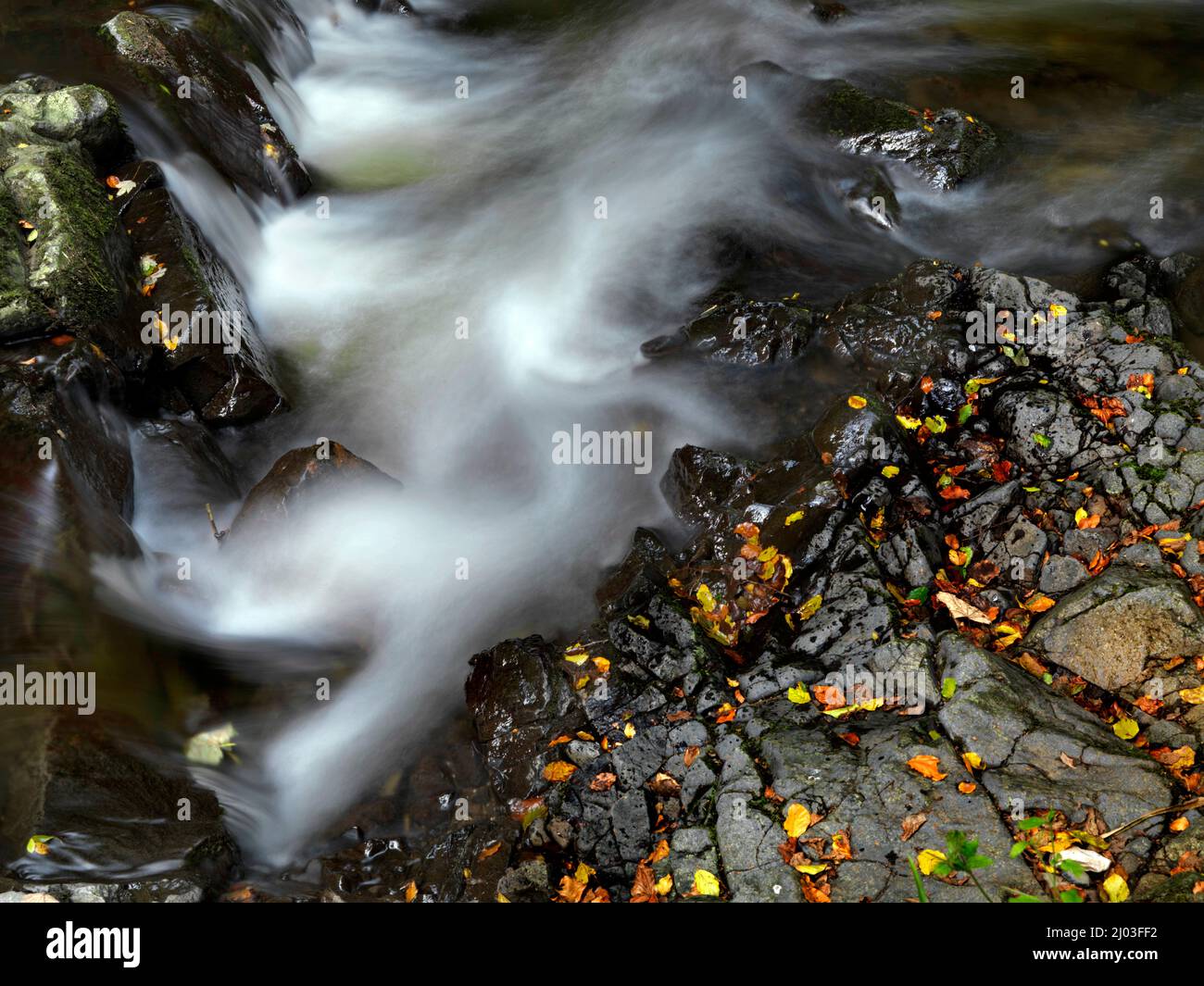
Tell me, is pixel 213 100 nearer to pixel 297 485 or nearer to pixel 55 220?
pixel 55 220

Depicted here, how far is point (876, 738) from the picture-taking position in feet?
16.4

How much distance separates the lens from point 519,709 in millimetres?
5969


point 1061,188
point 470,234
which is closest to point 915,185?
point 1061,188

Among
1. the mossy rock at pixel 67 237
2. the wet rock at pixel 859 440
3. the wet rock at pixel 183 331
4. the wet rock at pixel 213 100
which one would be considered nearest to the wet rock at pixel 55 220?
the mossy rock at pixel 67 237

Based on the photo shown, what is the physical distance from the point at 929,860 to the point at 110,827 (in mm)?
4374

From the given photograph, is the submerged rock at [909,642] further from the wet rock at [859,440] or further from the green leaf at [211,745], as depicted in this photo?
the green leaf at [211,745]

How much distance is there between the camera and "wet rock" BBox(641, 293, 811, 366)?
27.3ft

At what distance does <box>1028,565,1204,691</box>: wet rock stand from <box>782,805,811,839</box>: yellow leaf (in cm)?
191

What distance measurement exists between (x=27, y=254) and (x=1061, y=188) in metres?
9.96

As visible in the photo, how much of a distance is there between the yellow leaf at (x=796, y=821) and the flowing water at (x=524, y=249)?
2.64m

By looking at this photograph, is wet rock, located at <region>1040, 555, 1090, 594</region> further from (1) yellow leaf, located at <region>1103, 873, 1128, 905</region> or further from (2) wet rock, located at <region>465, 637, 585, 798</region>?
(2) wet rock, located at <region>465, 637, 585, 798</region>

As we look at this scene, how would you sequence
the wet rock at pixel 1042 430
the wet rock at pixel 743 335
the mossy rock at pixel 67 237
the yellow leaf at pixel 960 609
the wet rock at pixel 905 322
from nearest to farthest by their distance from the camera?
the yellow leaf at pixel 960 609, the wet rock at pixel 1042 430, the mossy rock at pixel 67 237, the wet rock at pixel 905 322, the wet rock at pixel 743 335

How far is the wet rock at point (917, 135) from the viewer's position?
10.3 meters

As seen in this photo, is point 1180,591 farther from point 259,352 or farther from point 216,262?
point 216,262
